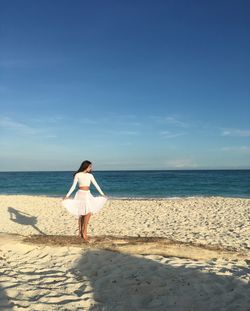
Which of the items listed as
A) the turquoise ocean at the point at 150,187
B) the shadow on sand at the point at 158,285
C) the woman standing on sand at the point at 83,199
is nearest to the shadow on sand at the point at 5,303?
the shadow on sand at the point at 158,285

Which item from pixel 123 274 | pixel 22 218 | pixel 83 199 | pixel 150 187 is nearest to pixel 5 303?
pixel 123 274

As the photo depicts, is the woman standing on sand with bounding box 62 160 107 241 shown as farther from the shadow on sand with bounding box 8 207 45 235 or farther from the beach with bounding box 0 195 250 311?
the shadow on sand with bounding box 8 207 45 235

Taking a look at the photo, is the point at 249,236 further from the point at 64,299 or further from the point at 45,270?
the point at 64,299

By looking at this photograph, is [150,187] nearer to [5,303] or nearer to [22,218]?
[22,218]

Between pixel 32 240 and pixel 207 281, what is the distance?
16.0 ft

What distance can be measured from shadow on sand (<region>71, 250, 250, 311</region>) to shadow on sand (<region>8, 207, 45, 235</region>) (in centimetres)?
891

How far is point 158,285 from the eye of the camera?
580 cm

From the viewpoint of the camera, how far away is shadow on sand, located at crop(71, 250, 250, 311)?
5.02 meters

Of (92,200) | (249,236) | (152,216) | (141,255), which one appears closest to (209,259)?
(141,255)

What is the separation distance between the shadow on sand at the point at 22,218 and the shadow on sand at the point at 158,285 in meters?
8.91

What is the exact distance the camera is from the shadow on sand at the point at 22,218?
17163 mm

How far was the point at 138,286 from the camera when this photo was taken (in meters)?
5.80

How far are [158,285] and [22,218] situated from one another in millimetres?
14649

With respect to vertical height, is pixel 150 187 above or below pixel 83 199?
below
